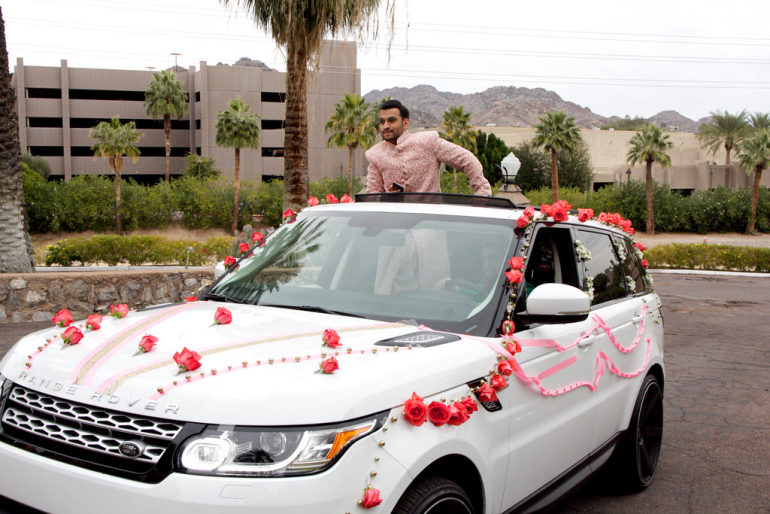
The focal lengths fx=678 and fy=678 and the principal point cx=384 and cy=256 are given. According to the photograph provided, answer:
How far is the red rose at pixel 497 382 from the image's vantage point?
2615 mm

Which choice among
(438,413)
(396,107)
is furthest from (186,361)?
(396,107)

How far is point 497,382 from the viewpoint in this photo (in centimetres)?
262

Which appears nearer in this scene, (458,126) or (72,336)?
(72,336)

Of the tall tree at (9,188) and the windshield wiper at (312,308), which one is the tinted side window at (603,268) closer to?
the windshield wiper at (312,308)

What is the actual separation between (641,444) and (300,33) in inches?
433

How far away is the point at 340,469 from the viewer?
1.96 m

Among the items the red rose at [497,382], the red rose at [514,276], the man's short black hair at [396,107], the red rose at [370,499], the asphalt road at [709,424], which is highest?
the man's short black hair at [396,107]

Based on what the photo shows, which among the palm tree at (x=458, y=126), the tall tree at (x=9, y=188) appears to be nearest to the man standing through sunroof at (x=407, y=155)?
the tall tree at (x=9, y=188)

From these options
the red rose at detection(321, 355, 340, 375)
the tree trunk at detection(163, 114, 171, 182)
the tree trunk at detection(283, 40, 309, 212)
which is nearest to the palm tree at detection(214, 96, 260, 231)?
the tree trunk at detection(163, 114, 171, 182)

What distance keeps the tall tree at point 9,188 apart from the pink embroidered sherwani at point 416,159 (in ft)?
23.0

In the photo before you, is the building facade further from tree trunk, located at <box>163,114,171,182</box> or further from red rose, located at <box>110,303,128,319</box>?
red rose, located at <box>110,303,128,319</box>

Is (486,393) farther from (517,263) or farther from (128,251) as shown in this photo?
(128,251)

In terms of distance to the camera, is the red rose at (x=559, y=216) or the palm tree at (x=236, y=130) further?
the palm tree at (x=236, y=130)

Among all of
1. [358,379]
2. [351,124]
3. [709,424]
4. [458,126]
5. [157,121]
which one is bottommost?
[709,424]
